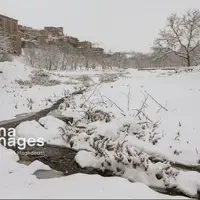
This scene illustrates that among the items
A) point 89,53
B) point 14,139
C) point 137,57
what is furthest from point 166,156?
point 137,57

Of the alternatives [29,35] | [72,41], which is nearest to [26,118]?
[29,35]

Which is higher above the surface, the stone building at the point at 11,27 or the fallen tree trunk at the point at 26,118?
the stone building at the point at 11,27

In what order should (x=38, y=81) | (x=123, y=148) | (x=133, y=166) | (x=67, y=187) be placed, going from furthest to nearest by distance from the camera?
(x=38, y=81), (x=123, y=148), (x=133, y=166), (x=67, y=187)

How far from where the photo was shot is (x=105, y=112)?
31.4 feet

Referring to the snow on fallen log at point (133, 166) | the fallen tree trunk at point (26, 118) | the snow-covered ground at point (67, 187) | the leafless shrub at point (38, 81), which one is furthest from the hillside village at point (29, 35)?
the snow-covered ground at point (67, 187)

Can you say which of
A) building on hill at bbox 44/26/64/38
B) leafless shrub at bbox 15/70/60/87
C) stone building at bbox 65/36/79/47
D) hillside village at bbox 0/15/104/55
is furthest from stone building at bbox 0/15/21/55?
stone building at bbox 65/36/79/47

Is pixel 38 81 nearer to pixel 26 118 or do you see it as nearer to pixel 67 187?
pixel 26 118

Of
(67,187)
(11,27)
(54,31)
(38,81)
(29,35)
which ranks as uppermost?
(54,31)

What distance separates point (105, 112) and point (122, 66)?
247ft

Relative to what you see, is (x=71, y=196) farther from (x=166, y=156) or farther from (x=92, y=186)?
(x=166, y=156)

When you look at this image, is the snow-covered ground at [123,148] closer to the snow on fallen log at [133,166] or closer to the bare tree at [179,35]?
the snow on fallen log at [133,166]
